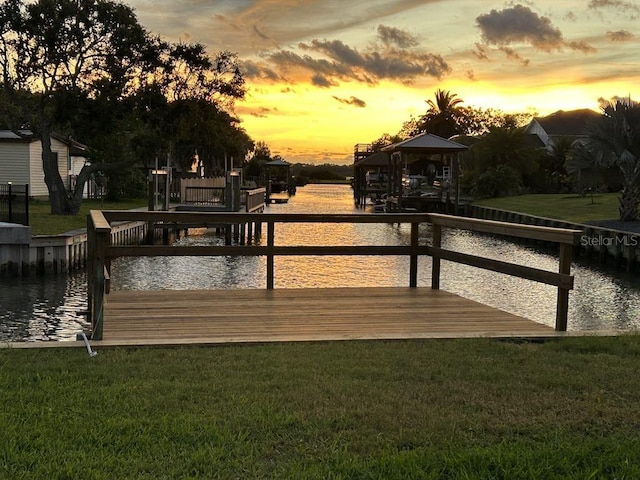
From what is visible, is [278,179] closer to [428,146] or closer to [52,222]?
[428,146]

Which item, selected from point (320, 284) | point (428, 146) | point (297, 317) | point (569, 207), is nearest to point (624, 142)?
point (569, 207)

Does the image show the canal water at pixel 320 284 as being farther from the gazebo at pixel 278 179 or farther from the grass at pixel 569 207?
the gazebo at pixel 278 179

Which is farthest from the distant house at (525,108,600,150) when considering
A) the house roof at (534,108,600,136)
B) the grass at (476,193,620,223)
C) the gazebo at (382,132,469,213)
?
the grass at (476,193,620,223)

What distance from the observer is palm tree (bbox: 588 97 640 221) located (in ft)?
77.0

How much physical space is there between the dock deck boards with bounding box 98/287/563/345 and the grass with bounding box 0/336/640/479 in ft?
2.12

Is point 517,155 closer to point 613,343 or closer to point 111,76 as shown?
point 111,76

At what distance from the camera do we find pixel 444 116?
9375cm

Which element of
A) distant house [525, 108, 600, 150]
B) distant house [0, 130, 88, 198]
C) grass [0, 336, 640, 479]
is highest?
distant house [525, 108, 600, 150]

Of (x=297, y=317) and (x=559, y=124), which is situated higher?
(x=559, y=124)

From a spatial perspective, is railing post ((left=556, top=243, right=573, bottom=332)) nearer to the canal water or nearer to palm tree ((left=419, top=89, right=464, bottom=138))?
the canal water

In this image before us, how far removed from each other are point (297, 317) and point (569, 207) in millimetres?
27746

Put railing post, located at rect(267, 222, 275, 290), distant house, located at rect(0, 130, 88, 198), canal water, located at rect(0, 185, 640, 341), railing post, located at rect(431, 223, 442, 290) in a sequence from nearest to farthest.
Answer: railing post, located at rect(267, 222, 275, 290)
railing post, located at rect(431, 223, 442, 290)
canal water, located at rect(0, 185, 640, 341)
distant house, located at rect(0, 130, 88, 198)

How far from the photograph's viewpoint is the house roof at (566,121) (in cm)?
6120

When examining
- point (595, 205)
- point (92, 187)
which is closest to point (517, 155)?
point (595, 205)
